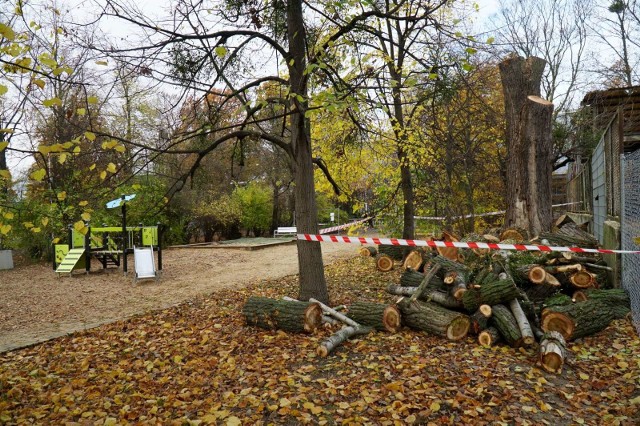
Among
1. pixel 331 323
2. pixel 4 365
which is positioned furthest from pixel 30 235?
pixel 331 323

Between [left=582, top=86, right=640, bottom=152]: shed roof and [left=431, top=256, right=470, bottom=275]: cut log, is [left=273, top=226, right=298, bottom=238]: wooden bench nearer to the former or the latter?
[left=582, top=86, right=640, bottom=152]: shed roof

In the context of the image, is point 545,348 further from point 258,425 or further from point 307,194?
point 307,194

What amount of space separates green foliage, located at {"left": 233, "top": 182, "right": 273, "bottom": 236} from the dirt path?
23.4 ft

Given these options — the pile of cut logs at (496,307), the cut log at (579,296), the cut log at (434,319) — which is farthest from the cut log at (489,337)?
the cut log at (579,296)

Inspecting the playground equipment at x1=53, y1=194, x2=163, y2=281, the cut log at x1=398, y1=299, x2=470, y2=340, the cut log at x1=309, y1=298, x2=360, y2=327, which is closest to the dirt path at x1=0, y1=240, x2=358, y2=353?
the playground equipment at x1=53, y1=194, x2=163, y2=281

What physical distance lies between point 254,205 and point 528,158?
15.4m

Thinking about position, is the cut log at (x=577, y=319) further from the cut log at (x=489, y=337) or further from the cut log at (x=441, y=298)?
the cut log at (x=441, y=298)

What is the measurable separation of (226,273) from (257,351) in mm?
6365

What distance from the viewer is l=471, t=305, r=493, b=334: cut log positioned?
4930 millimetres

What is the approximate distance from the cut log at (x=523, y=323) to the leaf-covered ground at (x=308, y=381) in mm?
145

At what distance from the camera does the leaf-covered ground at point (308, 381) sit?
3.54 metres

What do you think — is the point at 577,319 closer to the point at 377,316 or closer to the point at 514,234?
the point at 377,316

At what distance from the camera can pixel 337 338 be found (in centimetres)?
491

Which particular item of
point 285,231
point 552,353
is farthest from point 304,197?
point 285,231
